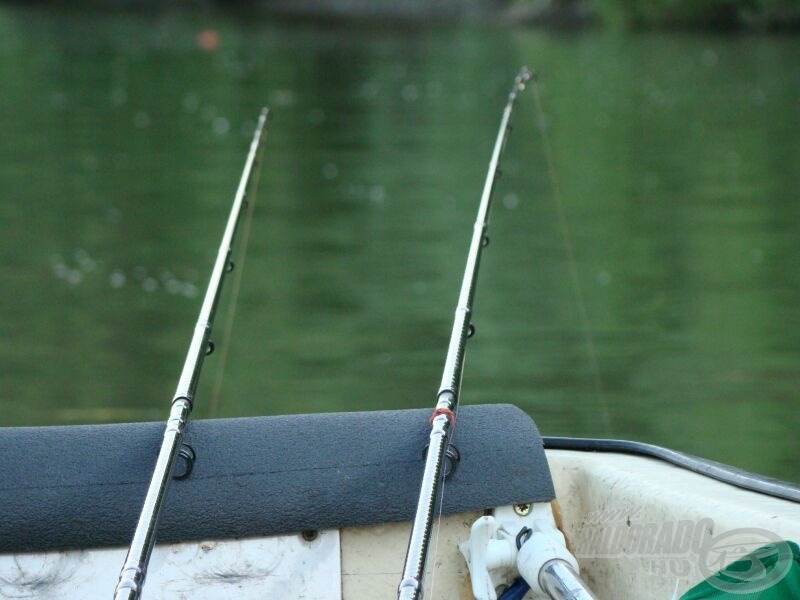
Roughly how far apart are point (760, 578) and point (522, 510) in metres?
0.74

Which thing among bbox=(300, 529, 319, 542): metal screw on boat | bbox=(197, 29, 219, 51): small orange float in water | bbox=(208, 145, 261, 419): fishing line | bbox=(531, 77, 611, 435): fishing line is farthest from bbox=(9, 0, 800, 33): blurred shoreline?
bbox=(300, 529, 319, 542): metal screw on boat

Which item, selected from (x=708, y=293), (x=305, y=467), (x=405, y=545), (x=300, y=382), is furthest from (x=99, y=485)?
(x=708, y=293)

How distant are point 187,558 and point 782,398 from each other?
3.77 metres

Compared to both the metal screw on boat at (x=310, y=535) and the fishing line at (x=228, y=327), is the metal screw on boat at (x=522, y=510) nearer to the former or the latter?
the metal screw on boat at (x=310, y=535)

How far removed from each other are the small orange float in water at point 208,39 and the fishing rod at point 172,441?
22.5 metres

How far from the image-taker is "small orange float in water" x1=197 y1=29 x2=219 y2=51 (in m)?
25.5

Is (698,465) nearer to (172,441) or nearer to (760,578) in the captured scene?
(760,578)

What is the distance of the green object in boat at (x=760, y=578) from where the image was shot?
1.83 m

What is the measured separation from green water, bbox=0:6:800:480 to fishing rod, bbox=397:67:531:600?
2.58 metres

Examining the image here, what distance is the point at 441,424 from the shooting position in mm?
2262

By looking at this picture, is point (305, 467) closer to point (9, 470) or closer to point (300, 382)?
point (9, 470)

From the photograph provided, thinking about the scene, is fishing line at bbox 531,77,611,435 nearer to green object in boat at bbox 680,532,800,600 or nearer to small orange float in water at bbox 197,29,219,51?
green object in boat at bbox 680,532,800,600

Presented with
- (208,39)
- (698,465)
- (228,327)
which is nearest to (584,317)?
(228,327)

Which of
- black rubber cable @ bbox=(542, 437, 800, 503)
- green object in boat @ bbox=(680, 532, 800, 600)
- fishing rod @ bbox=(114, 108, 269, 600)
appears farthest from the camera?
black rubber cable @ bbox=(542, 437, 800, 503)
